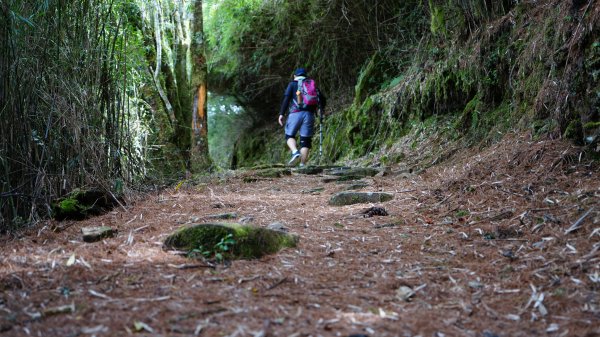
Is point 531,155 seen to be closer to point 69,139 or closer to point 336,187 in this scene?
point 336,187

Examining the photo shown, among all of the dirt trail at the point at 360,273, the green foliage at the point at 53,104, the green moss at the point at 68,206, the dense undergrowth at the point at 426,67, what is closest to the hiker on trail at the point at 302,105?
the dense undergrowth at the point at 426,67

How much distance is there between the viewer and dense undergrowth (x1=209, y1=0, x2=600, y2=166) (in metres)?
3.94

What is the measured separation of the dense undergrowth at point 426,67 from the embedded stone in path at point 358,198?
142 centimetres

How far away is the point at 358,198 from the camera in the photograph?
4.49 m

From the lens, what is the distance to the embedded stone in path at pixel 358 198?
175 inches

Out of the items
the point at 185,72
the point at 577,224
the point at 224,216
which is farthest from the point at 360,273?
the point at 185,72

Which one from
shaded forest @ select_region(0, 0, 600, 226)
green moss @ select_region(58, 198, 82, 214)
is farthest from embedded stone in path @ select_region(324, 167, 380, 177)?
green moss @ select_region(58, 198, 82, 214)

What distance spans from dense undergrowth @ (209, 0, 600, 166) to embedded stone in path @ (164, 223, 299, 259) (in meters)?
2.38

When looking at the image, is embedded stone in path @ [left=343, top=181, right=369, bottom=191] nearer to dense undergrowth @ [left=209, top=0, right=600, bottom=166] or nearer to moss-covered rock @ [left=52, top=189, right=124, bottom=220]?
dense undergrowth @ [left=209, top=0, right=600, bottom=166]

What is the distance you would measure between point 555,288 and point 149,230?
226 cm

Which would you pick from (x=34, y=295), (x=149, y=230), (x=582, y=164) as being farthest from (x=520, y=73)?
(x=34, y=295)

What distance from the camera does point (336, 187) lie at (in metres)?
5.69

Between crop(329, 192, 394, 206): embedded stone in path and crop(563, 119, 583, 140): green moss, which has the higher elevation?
crop(563, 119, 583, 140): green moss

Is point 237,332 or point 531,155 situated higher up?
point 531,155
